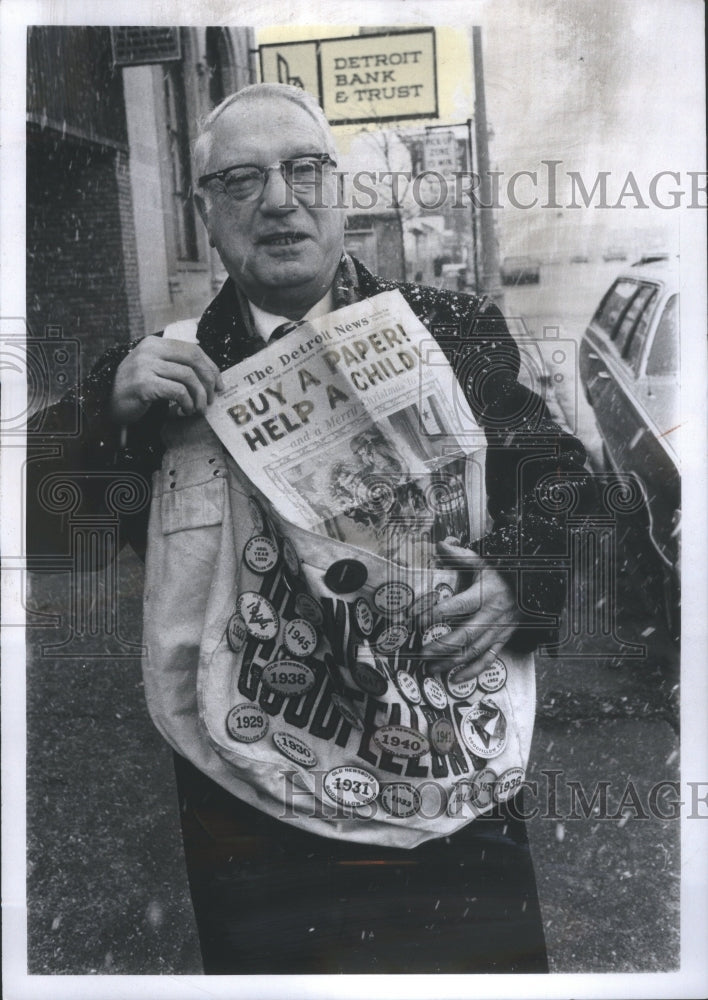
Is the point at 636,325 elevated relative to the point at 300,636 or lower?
A: elevated

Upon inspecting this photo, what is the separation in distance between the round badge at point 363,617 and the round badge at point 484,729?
36 centimetres

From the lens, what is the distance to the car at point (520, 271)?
9.23ft

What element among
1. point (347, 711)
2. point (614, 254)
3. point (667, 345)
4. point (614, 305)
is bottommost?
point (347, 711)

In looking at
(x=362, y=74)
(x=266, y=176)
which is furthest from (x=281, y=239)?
(x=362, y=74)

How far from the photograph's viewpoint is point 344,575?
9.20 ft

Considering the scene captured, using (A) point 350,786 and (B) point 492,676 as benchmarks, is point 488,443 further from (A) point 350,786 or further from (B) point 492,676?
(A) point 350,786

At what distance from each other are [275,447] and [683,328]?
117 cm

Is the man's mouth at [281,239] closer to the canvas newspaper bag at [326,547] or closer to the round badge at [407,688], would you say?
the canvas newspaper bag at [326,547]

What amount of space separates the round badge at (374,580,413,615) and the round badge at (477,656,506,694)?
293 millimetres

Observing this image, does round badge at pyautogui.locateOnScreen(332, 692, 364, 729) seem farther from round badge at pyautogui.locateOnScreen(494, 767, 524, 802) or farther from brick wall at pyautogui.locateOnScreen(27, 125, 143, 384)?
brick wall at pyautogui.locateOnScreen(27, 125, 143, 384)

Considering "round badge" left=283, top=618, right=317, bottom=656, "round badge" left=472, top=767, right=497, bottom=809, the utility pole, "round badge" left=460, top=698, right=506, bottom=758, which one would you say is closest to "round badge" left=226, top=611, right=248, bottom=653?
"round badge" left=283, top=618, right=317, bottom=656

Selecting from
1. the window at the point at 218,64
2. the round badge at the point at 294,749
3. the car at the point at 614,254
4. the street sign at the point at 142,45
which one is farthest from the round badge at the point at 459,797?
the street sign at the point at 142,45

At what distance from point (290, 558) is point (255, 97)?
1221mm

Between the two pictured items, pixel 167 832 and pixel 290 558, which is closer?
pixel 290 558
